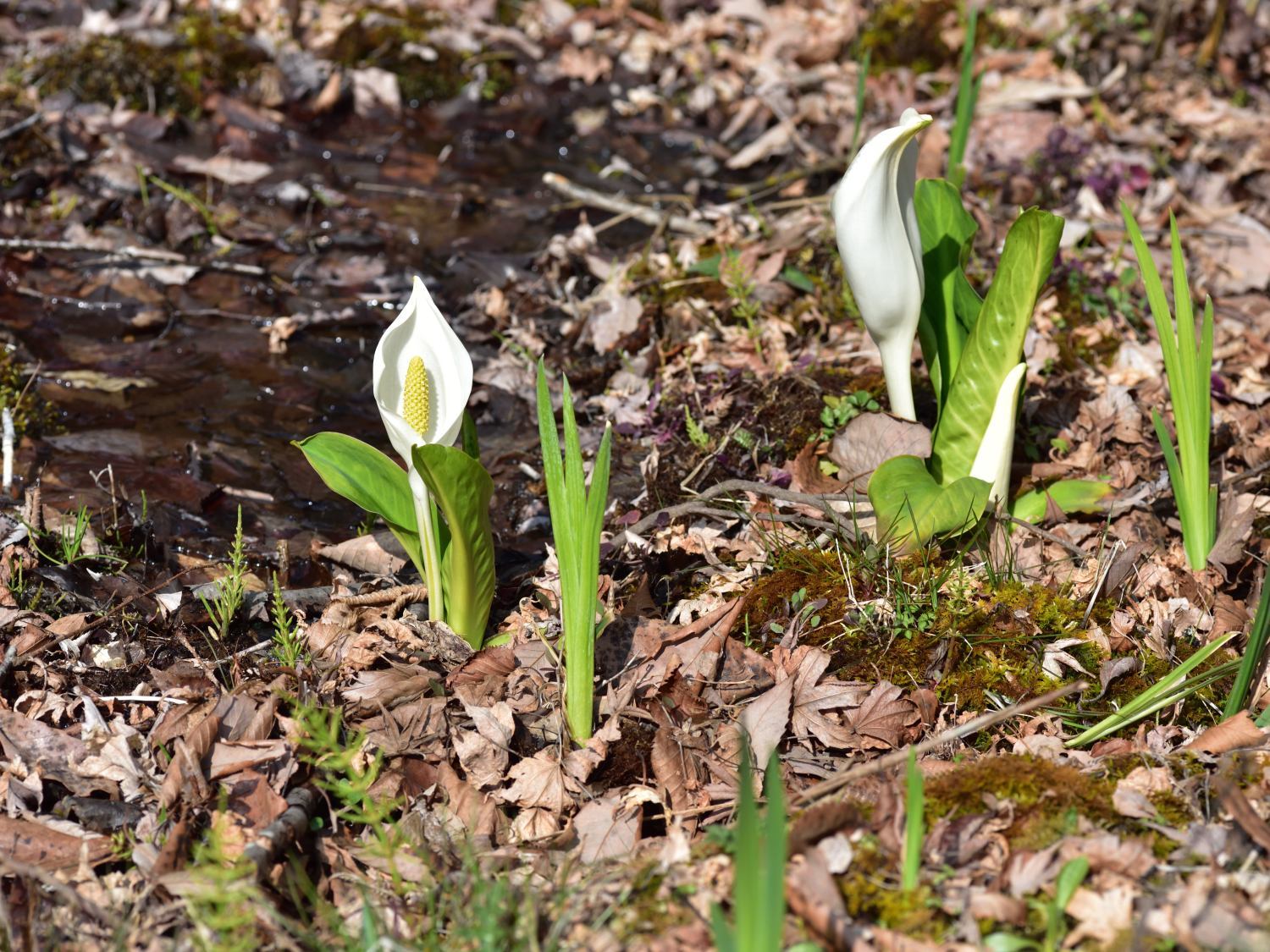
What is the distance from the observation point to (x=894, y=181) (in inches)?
88.0

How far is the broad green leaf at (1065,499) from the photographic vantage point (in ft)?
8.66

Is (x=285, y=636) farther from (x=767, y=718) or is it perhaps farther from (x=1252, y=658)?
(x=1252, y=658)

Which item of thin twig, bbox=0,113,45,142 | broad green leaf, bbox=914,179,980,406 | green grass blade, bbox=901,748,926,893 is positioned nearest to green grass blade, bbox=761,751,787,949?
green grass blade, bbox=901,748,926,893

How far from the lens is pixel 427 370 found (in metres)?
2.15

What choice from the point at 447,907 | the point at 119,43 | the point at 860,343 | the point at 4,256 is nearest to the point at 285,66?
the point at 119,43

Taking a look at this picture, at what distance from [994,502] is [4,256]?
3.52m

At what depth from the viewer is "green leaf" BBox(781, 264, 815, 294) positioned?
12.1 feet

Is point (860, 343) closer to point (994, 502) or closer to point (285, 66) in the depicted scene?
point (994, 502)

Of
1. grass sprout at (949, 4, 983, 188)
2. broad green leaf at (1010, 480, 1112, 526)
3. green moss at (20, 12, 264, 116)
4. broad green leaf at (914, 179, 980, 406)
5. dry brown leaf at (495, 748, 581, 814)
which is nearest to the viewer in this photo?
dry brown leaf at (495, 748, 581, 814)

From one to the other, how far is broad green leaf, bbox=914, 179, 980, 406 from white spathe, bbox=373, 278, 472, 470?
3.55 ft

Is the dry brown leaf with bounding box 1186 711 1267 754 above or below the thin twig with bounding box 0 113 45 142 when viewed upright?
below

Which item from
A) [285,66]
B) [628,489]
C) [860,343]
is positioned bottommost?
[628,489]

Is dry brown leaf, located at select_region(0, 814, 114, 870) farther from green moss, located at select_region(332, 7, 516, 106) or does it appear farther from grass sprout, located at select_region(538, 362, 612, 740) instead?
green moss, located at select_region(332, 7, 516, 106)

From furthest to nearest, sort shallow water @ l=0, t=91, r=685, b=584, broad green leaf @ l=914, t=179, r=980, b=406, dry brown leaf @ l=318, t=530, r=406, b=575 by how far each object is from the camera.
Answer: shallow water @ l=0, t=91, r=685, b=584, dry brown leaf @ l=318, t=530, r=406, b=575, broad green leaf @ l=914, t=179, r=980, b=406
